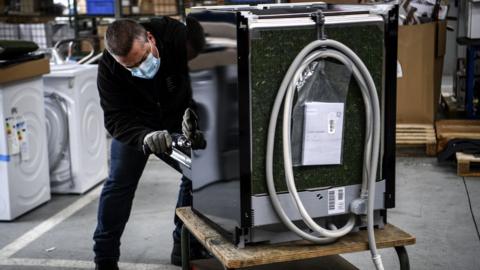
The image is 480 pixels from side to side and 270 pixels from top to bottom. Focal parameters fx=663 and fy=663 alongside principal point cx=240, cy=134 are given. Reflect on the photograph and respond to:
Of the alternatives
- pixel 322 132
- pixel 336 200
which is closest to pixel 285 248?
pixel 336 200

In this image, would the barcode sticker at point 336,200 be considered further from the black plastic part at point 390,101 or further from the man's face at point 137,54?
the man's face at point 137,54

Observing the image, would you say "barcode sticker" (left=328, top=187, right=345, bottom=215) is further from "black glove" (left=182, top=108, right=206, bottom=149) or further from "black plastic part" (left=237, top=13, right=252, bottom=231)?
"black glove" (left=182, top=108, right=206, bottom=149)

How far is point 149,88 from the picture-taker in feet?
9.27

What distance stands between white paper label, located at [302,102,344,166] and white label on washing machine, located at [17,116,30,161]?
278 cm

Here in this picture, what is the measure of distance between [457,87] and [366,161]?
5.32 metres

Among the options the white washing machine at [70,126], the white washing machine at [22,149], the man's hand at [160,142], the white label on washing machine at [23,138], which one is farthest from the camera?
the white washing machine at [70,126]

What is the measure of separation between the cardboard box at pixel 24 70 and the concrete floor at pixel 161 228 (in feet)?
2.92

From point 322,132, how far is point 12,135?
276 cm

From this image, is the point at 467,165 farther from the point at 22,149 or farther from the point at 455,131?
the point at 22,149

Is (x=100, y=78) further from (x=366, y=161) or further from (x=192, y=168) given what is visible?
(x=366, y=161)

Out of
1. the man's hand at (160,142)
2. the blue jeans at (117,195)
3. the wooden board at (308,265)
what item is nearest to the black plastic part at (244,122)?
the wooden board at (308,265)

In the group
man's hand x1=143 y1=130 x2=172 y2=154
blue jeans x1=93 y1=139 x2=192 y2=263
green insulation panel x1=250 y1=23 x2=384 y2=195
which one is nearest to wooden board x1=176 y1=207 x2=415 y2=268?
green insulation panel x1=250 y1=23 x2=384 y2=195

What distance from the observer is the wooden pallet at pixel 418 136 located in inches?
206

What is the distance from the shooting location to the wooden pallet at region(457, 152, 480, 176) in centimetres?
470
